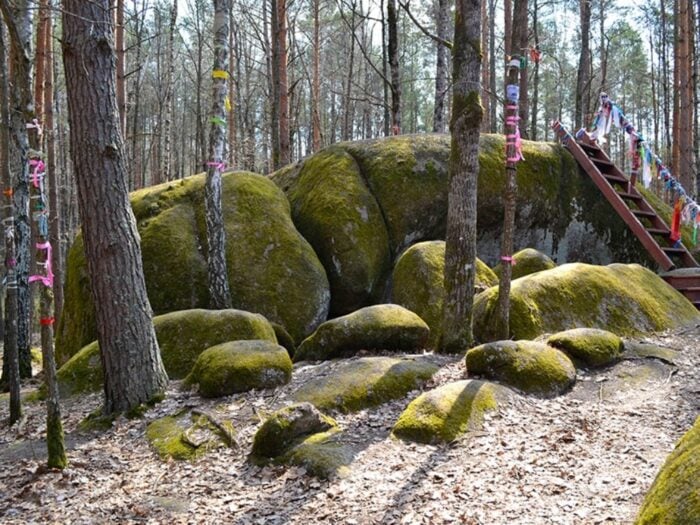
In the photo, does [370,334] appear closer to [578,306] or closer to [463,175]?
[463,175]

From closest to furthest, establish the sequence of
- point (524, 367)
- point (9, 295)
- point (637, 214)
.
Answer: point (524, 367) → point (9, 295) → point (637, 214)

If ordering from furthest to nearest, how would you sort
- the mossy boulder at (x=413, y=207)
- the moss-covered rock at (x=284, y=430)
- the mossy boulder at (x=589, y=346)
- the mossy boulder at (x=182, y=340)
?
the mossy boulder at (x=413, y=207), the mossy boulder at (x=182, y=340), the mossy boulder at (x=589, y=346), the moss-covered rock at (x=284, y=430)

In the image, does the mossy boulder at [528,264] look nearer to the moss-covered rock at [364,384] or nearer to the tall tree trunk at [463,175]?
the tall tree trunk at [463,175]

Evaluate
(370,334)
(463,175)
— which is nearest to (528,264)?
(463,175)

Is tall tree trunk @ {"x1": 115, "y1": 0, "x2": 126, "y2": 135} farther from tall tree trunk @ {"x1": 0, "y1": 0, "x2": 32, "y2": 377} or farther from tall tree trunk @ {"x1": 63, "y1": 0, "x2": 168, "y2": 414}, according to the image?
tall tree trunk @ {"x1": 63, "y1": 0, "x2": 168, "y2": 414}

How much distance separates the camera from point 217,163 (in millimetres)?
8164

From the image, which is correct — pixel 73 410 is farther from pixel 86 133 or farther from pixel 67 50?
pixel 67 50

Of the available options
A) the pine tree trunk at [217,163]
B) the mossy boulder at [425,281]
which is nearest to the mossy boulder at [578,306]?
the mossy boulder at [425,281]

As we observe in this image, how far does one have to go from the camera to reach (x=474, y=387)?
5117 millimetres

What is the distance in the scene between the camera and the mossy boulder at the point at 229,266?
8.85 meters

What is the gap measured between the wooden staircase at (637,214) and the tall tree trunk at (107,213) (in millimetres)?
8534

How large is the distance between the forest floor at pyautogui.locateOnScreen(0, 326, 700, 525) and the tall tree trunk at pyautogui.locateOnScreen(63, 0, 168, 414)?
0.57m

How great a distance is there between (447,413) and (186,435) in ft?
7.76

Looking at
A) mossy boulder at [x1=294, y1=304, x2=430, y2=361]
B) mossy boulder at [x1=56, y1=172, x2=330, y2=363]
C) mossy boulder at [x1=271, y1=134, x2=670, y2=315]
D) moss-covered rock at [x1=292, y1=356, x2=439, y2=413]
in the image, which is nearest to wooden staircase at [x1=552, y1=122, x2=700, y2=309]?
mossy boulder at [x1=271, y1=134, x2=670, y2=315]
